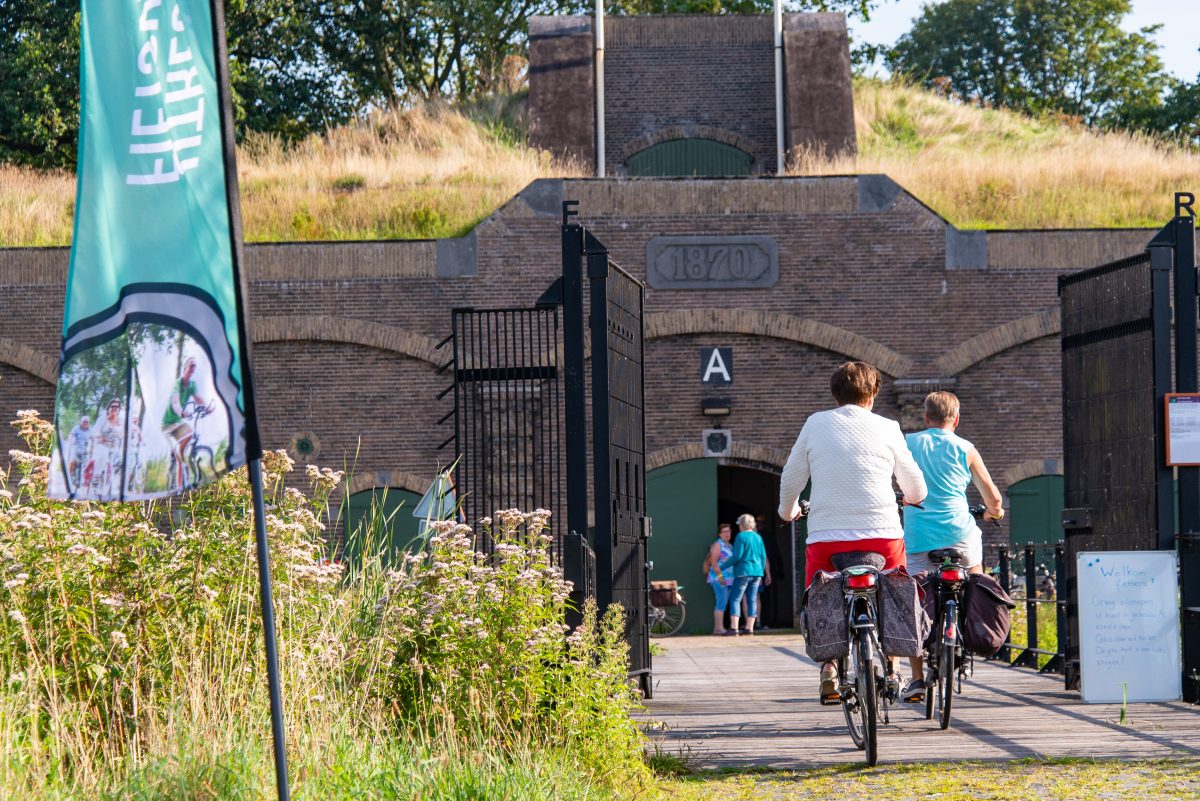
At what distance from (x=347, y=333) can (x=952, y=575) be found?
1552cm

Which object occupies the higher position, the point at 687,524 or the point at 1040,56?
the point at 1040,56

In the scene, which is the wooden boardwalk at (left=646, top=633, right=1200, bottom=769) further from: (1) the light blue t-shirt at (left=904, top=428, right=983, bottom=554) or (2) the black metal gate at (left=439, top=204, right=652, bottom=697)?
(1) the light blue t-shirt at (left=904, top=428, right=983, bottom=554)

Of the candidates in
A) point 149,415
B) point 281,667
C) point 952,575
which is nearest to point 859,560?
point 952,575

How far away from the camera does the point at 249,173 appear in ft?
87.5

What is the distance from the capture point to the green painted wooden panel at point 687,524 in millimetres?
22266

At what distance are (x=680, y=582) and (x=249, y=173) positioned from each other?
1138cm

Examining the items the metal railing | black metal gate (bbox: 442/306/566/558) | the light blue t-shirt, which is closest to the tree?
black metal gate (bbox: 442/306/566/558)

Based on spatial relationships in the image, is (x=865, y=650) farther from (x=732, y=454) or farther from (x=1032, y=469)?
(x=1032, y=469)

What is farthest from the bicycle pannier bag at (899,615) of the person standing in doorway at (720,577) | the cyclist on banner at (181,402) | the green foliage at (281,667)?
the person standing in doorway at (720,577)

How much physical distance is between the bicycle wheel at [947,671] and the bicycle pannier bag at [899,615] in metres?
0.93

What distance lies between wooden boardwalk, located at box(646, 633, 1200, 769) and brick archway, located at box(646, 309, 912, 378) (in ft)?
35.6

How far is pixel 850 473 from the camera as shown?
6723mm

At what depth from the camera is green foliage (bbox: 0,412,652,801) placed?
514 centimetres

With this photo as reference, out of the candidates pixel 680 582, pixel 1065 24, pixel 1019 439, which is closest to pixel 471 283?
pixel 680 582
